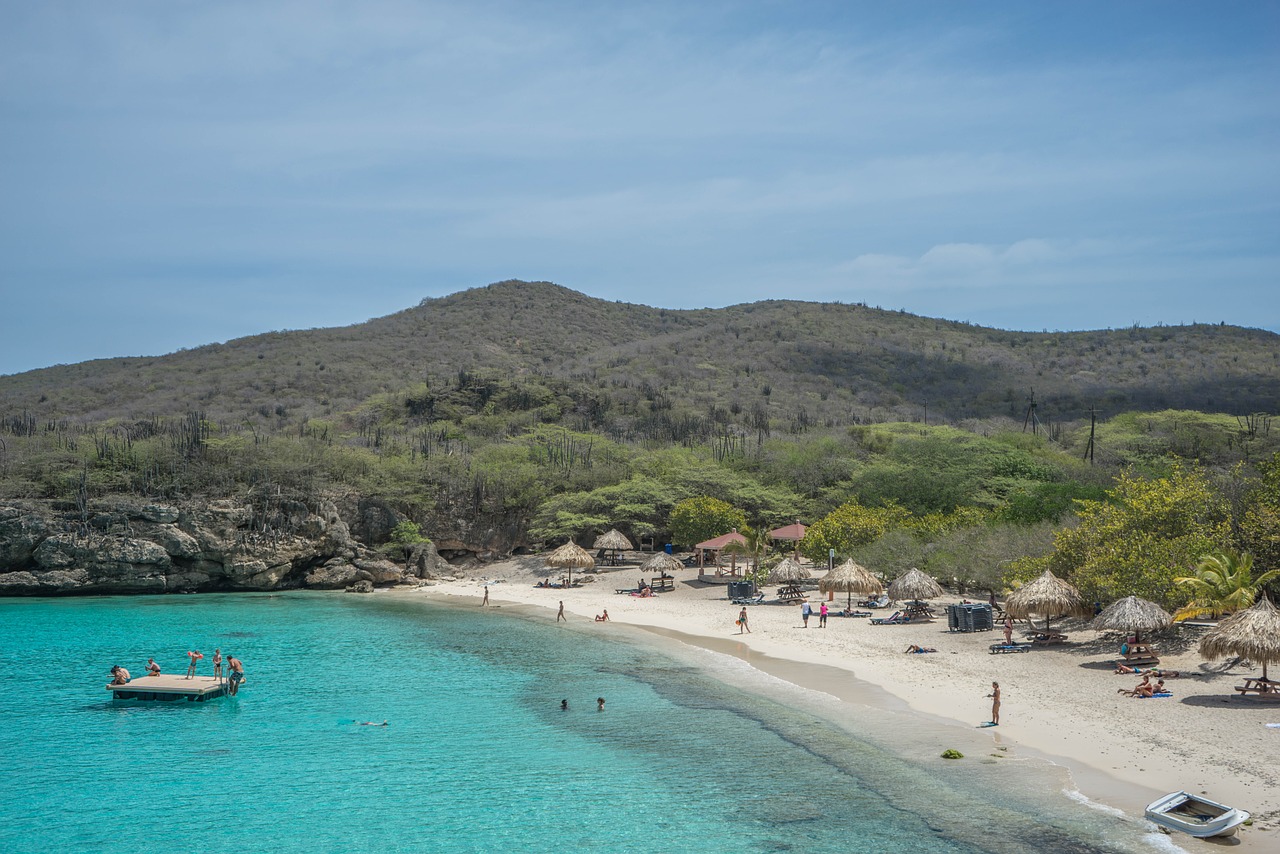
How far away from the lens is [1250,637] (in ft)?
54.2

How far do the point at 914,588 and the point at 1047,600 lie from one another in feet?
19.9

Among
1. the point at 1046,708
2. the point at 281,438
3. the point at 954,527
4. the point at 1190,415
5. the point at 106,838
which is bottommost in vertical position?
the point at 106,838

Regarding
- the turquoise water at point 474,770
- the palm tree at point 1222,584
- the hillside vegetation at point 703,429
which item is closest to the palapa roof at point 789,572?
the hillside vegetation at point 703,429

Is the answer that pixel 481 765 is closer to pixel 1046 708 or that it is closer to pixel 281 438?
pixel 1046 708

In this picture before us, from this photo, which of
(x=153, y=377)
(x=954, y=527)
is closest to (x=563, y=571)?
(x=954, y=527)

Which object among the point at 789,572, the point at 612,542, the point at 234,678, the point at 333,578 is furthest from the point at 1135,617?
the point at 333,578

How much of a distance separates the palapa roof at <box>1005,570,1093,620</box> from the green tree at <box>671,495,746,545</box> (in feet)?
66.0

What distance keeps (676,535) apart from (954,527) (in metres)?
14.5

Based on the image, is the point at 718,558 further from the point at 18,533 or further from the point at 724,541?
the point at 18,533

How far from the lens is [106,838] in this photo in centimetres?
1352

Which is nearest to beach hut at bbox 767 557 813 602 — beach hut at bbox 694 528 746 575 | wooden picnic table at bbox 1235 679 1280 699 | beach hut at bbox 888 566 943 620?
beach hut at bbox 694 528 746 575

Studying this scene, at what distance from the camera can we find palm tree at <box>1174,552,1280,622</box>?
1970 cm

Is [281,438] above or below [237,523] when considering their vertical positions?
above

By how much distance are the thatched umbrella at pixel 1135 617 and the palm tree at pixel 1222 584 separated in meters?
0.48
